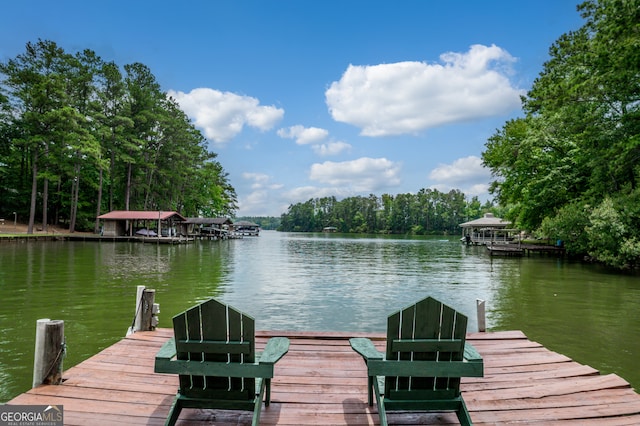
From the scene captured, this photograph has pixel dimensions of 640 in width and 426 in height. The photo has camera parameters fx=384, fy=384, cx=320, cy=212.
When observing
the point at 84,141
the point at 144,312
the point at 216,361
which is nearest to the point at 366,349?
the point at 216,361

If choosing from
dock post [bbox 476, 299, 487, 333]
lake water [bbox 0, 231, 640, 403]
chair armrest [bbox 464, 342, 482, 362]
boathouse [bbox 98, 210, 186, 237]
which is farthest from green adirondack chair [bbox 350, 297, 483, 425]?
boathouse [bbox 98, 210, 186, 237]

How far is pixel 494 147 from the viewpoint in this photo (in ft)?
120

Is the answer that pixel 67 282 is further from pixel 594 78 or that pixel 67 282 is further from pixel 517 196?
pixel 517 196

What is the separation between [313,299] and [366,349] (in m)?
9.01

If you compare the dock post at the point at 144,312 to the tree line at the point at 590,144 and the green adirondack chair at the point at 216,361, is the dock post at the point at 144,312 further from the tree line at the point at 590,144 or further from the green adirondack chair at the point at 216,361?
the tree line at the point at 590,144

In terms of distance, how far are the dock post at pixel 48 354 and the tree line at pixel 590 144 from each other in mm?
19946

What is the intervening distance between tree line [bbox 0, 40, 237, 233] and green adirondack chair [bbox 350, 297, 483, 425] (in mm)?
40347

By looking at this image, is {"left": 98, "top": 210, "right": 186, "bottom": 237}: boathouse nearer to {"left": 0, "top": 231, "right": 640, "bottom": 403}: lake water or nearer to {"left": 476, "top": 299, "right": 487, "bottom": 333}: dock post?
{"left": 0, "top": 231, "right": 640, "bottom": 403}: lake water

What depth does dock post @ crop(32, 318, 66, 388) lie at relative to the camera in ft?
11.7

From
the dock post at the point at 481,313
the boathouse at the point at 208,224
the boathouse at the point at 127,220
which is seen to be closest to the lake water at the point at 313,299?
the dock post at the point at 481,313

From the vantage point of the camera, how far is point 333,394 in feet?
11.5

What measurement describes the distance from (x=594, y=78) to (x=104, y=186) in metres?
49.3

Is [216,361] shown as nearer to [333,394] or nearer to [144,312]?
[333,394]

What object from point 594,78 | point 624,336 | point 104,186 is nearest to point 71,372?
point 624,336
